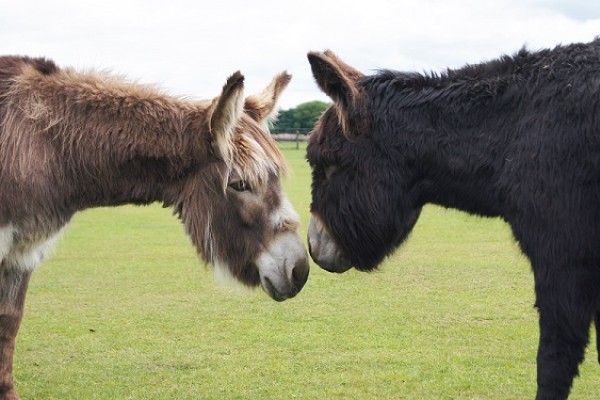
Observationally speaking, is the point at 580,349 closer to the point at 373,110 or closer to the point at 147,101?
the point at 373,110

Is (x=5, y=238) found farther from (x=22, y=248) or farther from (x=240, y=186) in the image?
(x=240, y=186)

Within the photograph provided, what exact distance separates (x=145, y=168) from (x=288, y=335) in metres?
3.32

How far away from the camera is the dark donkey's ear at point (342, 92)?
504 cm

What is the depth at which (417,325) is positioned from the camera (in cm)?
836

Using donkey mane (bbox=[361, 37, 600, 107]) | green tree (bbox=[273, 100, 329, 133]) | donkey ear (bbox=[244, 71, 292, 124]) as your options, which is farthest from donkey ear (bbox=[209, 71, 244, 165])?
green tree (bbox=[273, 100, 329, 133])

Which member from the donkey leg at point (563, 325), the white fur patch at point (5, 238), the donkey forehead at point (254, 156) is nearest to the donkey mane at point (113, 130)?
the donkey forehead at point (254, 156)

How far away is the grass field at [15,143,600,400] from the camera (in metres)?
6.46

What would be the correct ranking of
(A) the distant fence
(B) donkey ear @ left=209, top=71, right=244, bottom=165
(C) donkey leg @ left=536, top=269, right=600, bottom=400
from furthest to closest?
(A) the distant fence → (B) donkey ear @ left=209, top=71, right=244, bottom=165 → (C) donkey leg @ left=536, top=269, right=600, bottom=400

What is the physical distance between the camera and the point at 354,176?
5230 mm

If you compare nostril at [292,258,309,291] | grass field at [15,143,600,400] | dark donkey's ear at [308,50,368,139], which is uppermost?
dark donkey's ear at [308,50,368,139]

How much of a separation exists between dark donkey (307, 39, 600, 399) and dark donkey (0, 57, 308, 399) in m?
0.46

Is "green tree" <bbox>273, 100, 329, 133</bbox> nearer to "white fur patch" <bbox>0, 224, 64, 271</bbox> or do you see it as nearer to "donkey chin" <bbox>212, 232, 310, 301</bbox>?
"white fur patch" <bbox>0, 224, 64, 271</bbox>

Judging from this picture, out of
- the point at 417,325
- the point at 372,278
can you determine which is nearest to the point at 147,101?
the point at 417,325

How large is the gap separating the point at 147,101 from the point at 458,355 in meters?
3.66
